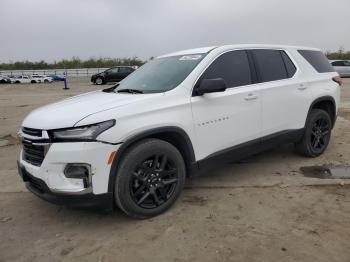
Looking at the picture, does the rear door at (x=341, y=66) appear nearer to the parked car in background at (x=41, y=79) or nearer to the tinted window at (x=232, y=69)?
the tinted window at (x=232, y=69)

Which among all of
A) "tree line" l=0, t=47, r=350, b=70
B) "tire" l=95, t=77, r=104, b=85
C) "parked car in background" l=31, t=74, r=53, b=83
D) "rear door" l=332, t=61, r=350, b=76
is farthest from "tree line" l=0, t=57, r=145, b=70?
"rear door" l=332, t=61, r=350, b=76

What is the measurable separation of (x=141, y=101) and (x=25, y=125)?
1.21m

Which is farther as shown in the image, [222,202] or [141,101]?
[222,202]

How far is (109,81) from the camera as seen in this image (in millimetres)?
32312

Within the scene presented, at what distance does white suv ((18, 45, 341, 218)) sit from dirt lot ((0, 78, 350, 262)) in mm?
359

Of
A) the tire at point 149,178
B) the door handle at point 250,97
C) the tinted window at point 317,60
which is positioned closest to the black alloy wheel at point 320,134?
the tinted window at point 317,60

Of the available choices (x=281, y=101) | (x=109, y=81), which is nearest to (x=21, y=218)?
(x=281, y=101)

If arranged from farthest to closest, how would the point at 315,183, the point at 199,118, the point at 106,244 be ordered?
the point at 315,183
the point at 199,118
the point at 106,244

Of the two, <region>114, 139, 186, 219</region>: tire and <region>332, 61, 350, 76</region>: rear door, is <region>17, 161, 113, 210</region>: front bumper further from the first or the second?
<region>332, 61, 350, 76</region>: rear door

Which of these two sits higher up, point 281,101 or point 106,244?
point 281,101

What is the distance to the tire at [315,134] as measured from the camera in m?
5.59

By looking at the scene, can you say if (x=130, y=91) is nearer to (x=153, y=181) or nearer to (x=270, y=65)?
(x=153, y=181)

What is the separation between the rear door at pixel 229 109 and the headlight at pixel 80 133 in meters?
1.10

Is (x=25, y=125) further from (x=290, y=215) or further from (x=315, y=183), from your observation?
(x=315, y=183)
